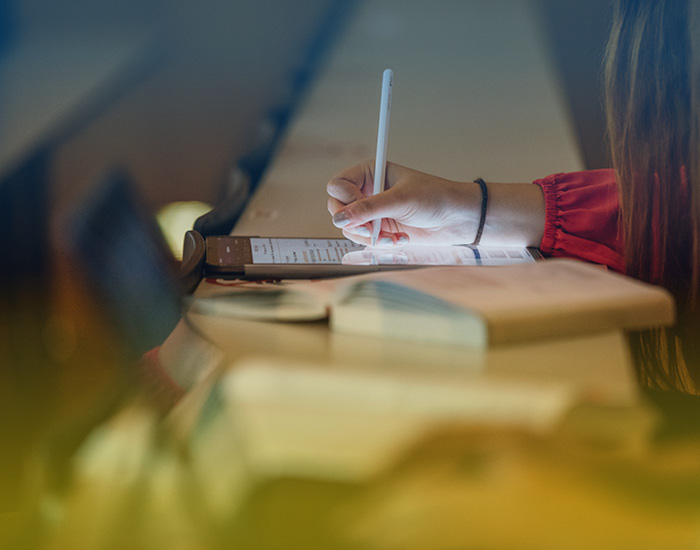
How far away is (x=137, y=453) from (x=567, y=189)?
0.64 metres

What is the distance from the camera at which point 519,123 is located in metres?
1.27

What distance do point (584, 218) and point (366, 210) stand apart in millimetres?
285

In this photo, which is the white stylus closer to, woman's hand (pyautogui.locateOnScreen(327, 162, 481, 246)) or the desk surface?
woman's hand (pyautogui.locateOnScreen(327, 162, 481, 246))

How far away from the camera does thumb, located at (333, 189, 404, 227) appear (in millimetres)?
620

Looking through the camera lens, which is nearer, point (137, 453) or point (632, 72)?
point (137, 453)

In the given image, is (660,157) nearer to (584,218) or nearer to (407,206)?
(584,218)

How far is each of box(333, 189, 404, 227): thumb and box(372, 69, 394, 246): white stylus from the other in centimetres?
2

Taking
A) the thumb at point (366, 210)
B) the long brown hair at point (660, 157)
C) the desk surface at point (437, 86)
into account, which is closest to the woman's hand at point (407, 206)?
the thumb at point (366, 210)

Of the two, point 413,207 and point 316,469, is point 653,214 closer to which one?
point 413,207

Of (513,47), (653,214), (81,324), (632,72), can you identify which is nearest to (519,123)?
(513,47)

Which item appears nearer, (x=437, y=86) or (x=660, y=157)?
(x=660, y=157)

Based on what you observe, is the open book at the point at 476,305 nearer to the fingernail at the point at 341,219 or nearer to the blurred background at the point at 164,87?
the fingernail at the point at 341,219

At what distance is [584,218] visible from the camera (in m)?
0.75

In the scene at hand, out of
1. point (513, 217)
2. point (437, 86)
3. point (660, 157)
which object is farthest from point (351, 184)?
point (437, 86)
